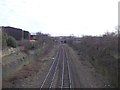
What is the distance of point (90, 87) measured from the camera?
21.3m

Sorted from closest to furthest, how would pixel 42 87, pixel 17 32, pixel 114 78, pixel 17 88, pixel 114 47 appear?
pixel 17 88, pixel 42 87, pixel 114 78, pixel 114 47, pixel 17 32

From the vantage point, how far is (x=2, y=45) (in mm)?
42219

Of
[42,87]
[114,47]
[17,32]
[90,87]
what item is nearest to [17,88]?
[42,87]

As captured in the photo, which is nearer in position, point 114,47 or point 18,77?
point 18,77

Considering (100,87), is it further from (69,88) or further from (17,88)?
(17,88)

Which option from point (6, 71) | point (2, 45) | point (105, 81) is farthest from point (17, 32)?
point (105, 81)

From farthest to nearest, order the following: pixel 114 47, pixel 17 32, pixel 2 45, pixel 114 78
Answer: pixel 17 32 → pixel 2 45 → pixel 114 47 → pixel 114 78

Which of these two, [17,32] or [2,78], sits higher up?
[17,32]

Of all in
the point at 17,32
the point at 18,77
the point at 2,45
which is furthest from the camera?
the point at 17,32

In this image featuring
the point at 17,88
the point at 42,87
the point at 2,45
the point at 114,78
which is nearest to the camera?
the point at 17,88

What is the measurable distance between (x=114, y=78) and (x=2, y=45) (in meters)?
23.7

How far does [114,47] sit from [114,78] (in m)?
5.89

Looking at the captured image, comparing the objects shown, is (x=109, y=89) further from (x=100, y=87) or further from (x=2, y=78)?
(x=2, y=78)

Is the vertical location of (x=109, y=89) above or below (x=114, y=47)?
below
